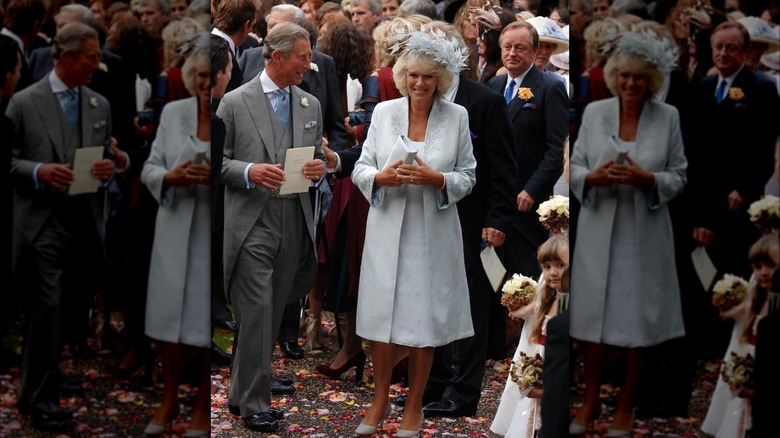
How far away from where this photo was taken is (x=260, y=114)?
A: 18.2 feet

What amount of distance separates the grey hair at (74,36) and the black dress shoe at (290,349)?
4314mm

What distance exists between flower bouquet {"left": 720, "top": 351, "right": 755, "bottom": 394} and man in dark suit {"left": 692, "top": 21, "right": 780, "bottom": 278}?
0.70 feet

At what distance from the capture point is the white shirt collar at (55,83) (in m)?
2.76

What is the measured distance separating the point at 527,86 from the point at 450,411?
1940mm

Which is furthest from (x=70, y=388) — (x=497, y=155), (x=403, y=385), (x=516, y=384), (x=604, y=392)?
(x=403, y=385)

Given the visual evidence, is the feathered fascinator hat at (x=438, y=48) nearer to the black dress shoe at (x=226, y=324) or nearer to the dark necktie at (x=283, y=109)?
the dark necktie at (x=283, y=109)

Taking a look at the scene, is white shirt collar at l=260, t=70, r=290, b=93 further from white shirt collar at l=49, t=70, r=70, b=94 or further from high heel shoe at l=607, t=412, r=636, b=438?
high heel shoe at l=607, t=412, r=636, b=438

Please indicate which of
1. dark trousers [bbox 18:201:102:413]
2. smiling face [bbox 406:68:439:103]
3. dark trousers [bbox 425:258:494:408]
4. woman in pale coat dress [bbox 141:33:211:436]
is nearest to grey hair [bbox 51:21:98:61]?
woman in pale coat dress [bbox 141:33:211:436]

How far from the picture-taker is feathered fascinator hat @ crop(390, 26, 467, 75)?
5.49 m

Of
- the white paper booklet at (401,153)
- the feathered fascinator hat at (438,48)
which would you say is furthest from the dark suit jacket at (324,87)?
the white paper booklet at (401,153)

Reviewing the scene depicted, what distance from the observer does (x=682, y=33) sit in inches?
108

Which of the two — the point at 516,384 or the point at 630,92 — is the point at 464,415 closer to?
the point at 516,384

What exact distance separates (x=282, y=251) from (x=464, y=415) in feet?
4.28

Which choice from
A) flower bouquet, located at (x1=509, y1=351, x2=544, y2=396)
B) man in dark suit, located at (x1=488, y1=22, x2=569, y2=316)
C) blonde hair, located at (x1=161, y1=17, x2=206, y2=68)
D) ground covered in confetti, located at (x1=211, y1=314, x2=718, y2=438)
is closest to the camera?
blonde hair, located at (x1=161, y1=17, x2=206, y2=68)
